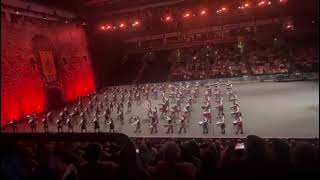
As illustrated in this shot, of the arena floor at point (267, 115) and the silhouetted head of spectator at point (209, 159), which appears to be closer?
the silhouetted head of spectator at point (209, 159)

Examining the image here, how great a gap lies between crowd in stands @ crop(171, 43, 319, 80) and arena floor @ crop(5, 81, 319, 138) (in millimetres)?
2439

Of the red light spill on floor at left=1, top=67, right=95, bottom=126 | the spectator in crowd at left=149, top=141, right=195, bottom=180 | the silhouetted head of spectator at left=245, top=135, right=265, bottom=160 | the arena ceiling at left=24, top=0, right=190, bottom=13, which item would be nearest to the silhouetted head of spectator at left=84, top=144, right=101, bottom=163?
the spectator in crowd at left=149, top=141, right=195, bottom=180

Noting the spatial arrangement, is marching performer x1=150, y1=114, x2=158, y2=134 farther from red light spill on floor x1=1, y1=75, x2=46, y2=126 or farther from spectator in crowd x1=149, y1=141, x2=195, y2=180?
spectator in crowd x1=149, y1=141, x2=195, y2=180

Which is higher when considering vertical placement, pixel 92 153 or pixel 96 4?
pixel 96 4

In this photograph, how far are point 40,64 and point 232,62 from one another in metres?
10.7

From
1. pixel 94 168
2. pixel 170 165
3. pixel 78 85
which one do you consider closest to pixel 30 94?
pixel 78 85

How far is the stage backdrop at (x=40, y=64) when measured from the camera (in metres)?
13.2

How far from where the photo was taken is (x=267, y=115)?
11406mm

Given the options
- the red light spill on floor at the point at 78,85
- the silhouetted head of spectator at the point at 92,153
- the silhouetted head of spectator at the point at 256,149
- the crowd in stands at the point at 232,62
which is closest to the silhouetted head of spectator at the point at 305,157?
the silhouetted head of spectator at the point at 256,149

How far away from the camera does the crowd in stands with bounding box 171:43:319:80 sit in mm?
18969

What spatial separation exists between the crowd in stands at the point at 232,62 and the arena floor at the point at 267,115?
2439 mm

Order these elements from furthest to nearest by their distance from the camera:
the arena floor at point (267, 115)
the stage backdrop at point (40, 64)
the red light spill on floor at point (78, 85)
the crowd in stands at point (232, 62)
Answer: the crowd in stands at point (232, 62) → the red light spill on floor at point (78, 85) → the stage backdrop at point (40, 64) → the arena floor at point (267, 115)

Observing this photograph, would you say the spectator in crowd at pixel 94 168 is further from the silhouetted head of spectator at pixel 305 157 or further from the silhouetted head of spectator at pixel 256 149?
the silhouetted head of spectator at pixel 305 157

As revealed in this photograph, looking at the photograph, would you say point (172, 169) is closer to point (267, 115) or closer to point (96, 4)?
point (267, 115)
